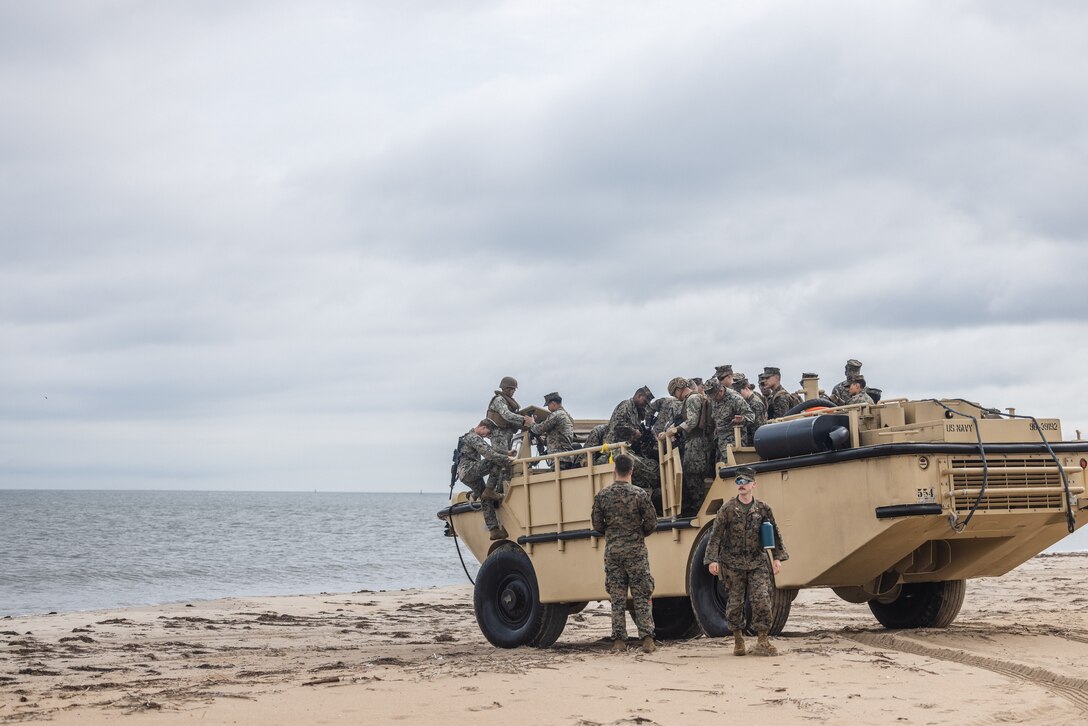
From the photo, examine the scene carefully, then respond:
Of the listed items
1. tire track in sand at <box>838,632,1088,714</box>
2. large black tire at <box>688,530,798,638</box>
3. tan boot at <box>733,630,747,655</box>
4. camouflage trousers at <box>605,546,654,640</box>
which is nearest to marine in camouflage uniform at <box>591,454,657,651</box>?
camouflage trousers at <box>605,546,654,640</box>

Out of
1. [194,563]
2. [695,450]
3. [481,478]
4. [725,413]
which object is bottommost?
[194,563]

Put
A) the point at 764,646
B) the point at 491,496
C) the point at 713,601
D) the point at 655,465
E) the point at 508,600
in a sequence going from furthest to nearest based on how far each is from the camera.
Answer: the point at 491,496 < the point at 508,600 < the point at 655,465 < the point at 713,601 < the point at 764,646

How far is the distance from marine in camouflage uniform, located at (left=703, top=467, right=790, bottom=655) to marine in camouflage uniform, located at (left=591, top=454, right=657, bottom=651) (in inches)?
27.5

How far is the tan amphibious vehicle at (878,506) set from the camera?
347 inches

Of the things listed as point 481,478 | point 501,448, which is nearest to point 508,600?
point 481,478

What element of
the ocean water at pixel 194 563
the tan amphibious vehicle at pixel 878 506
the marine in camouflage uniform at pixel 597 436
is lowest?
the ocean water at pixel 194 563

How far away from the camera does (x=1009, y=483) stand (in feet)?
29.7

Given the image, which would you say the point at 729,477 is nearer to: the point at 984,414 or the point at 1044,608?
the point at 984,414

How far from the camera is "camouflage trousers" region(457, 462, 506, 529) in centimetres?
1178

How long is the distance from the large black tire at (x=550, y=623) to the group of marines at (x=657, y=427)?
35.3 inches

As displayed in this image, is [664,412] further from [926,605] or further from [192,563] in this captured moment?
[192,563]

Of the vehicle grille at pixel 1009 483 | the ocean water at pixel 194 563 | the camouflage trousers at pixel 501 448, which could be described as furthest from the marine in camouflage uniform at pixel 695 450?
the ocean water at pixel 194 563

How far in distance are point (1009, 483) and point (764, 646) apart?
6.99 feet

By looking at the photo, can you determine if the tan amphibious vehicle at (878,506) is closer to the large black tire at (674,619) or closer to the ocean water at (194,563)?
the large black tire at (674,619)
